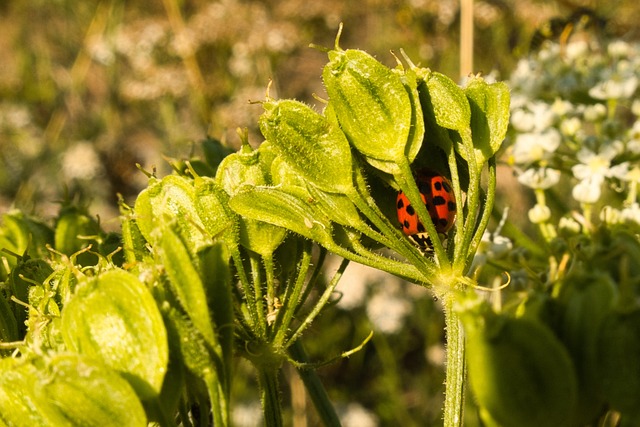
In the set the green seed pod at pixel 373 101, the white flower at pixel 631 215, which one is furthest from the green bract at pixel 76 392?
the white flower at pixel 631 215

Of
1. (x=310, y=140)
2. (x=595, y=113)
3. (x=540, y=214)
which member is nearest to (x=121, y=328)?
(x=310, y=140)

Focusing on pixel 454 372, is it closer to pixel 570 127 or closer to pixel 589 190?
pixel 589 190

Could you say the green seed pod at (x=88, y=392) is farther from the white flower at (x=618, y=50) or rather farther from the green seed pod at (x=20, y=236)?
the white flower at (x=618, y=50)

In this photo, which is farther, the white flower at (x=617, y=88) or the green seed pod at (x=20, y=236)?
the white flower at (x=617, y=88)

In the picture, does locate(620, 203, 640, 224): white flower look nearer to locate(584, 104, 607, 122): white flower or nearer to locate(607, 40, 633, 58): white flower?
locate(584, 104, 607, 122): white flower

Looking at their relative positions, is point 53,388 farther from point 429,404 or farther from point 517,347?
point 429,404

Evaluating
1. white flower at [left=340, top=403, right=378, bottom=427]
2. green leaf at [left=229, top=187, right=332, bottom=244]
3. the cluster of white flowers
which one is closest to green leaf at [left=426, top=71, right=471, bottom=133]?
green leaf at [left=229, top=187, right=332, bottom=244]

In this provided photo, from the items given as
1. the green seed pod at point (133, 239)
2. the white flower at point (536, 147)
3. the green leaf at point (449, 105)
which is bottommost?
the green seed pod at point (133, 239)
